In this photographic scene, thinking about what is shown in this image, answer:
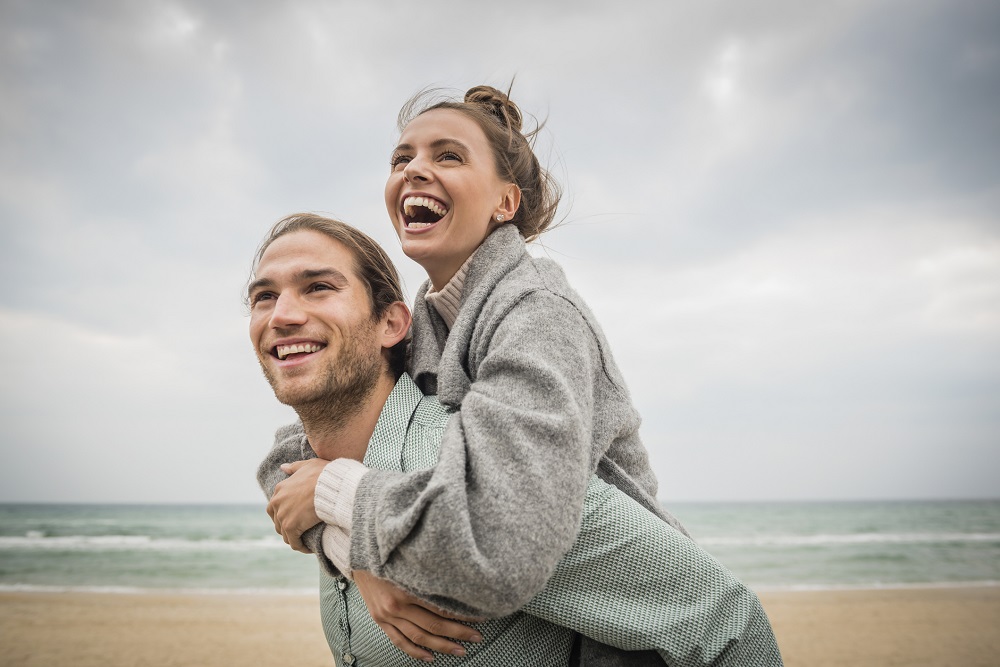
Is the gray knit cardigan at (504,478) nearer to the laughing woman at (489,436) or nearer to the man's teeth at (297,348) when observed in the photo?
the laughing woman at (489,436)

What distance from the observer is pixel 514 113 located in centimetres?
277

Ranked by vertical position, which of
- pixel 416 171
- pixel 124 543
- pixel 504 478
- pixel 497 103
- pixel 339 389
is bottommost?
pixel 124 543

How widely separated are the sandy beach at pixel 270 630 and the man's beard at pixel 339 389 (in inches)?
281

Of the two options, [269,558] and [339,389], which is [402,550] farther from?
[269,558]

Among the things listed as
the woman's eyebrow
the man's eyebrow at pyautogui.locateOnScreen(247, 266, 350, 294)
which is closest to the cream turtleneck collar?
the man's eyebrow at pyautogui.locateOnScreen(247, 266, 350, 294)

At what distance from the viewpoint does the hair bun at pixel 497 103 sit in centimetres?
270

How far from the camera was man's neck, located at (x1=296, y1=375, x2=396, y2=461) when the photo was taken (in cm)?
214

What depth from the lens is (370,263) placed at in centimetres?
240

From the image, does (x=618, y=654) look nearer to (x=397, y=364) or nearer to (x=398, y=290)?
(x=397, y=364)

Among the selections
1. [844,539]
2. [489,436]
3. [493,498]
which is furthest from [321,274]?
[844,539]

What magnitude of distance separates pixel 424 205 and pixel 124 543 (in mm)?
22062

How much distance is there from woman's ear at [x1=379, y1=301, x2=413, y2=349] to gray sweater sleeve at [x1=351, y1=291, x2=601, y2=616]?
87 cm

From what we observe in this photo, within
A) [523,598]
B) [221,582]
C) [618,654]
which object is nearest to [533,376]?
[523,598]

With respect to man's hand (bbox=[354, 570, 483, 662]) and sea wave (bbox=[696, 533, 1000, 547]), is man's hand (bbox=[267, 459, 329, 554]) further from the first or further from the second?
sea wave (bbox=[696, 533, 1000, 547])
